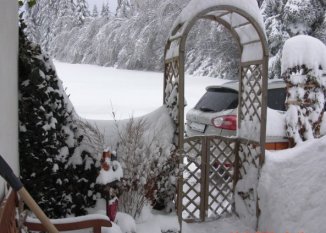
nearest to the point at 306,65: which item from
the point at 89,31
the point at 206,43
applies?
the point at 206,43

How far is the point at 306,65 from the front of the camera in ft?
15.9

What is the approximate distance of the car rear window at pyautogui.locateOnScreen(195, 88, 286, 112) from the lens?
16.8 feet

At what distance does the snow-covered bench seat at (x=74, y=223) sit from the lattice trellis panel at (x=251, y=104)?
7.28 feet

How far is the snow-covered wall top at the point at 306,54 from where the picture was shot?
15.9 ft

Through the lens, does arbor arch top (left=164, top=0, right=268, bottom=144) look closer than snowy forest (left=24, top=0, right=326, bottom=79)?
Yes

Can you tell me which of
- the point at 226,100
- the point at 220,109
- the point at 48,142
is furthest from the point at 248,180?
the point at 48,142

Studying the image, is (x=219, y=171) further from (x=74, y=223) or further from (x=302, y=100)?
(x=74, y=223)

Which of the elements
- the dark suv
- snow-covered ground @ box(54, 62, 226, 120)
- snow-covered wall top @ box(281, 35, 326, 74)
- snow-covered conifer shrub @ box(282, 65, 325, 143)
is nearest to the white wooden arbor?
the dark suv

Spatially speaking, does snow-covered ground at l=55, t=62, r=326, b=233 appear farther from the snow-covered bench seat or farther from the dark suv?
the dark suv

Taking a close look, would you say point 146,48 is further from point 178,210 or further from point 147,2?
point 178,210

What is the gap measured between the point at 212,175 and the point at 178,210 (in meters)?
0.83

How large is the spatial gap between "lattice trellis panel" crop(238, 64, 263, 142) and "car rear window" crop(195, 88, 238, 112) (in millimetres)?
421

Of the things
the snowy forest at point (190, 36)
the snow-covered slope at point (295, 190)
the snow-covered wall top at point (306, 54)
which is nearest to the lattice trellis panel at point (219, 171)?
the snow-covered slope at point (295, 190)

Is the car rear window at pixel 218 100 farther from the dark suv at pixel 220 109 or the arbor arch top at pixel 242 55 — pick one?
the arbor arch top at pixel 242 55
